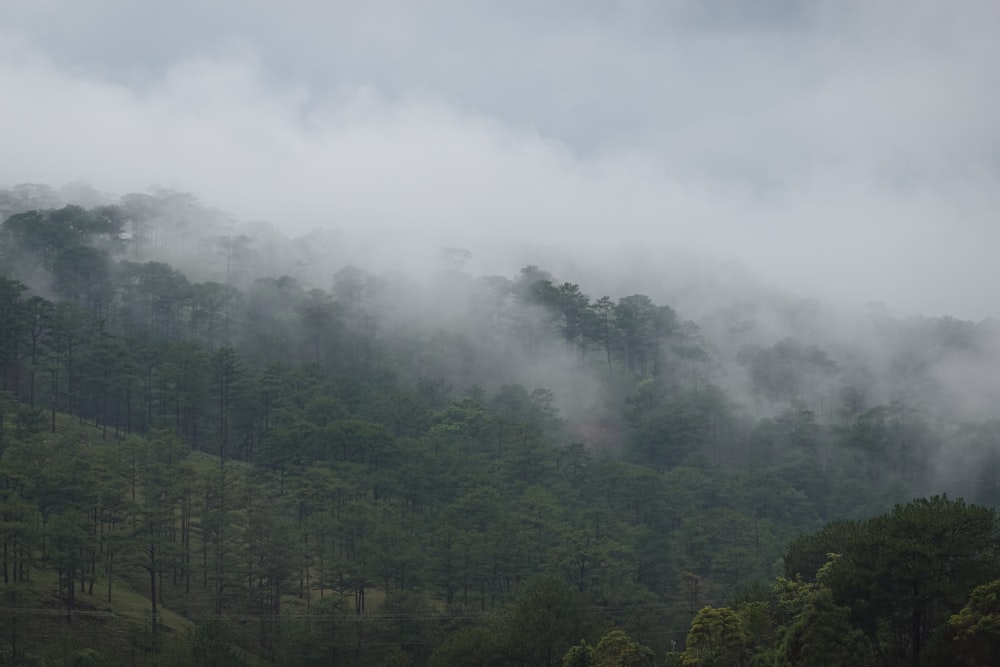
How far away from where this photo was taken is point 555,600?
5350 centimetres

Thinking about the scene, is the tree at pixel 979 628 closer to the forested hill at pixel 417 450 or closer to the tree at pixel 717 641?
the forested hill at pixel 417 450

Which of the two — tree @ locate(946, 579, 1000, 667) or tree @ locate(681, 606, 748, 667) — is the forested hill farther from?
tree @ locate(946, 579, 1000, 667)

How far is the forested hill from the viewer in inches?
2143

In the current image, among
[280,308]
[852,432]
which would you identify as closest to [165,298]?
[280,308]

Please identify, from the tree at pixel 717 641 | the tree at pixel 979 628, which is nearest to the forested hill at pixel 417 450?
the tree at pixel 717 641

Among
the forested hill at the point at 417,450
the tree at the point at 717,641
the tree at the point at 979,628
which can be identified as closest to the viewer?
the tree at the point at 979,628

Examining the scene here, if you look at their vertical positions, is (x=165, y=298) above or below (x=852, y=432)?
above

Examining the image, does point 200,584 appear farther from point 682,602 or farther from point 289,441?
point 682,602

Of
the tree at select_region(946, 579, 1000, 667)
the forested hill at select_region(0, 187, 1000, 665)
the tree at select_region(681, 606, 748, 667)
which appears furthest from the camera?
the forested hill at select_region(0, 187, 1000, 665)

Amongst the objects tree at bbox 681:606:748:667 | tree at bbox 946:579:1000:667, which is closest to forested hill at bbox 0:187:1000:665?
tree at bbox 681:606:748:667

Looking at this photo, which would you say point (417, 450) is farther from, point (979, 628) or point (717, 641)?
point (979, 628)

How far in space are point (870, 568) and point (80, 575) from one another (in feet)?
145

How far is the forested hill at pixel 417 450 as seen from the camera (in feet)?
179

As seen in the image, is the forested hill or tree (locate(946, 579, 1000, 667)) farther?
the forested hill
